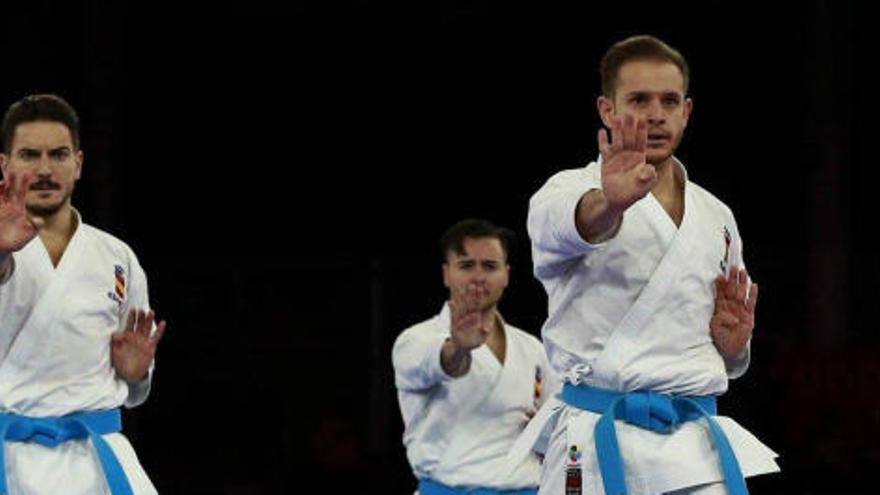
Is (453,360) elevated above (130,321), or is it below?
below

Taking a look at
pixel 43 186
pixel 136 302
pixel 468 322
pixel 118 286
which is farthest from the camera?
pixel 468 322

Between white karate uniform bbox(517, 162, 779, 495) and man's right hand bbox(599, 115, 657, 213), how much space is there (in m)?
0.21

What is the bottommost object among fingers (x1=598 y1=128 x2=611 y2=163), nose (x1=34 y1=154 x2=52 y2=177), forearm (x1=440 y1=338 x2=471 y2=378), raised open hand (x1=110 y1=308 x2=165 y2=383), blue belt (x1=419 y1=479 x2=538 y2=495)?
blue belt (x1=419 y1=479 x2=538 y2=495)

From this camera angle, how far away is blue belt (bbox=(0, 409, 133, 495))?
16.3 ft

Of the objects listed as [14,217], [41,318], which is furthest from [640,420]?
[41,318]

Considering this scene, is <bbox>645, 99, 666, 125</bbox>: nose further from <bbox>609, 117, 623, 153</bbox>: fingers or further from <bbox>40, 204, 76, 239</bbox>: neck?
<bbox>40, 204, 76, 239</bbox>: neck

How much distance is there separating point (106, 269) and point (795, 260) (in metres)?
5.22

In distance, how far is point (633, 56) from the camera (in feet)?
14.7

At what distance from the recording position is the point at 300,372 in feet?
32.0

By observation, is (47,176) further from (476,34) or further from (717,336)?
(476,34)

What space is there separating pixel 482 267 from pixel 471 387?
1.70 feet

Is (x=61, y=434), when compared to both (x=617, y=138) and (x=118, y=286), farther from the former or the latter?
(x=617, y=138)

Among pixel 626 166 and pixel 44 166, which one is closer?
pixel 626 166

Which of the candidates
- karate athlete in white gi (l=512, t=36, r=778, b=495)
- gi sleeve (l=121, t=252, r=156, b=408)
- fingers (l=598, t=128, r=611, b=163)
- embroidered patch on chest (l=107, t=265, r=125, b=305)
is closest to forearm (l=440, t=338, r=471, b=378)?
gi sleeve (l=121, t=252, r=156, b=408)
